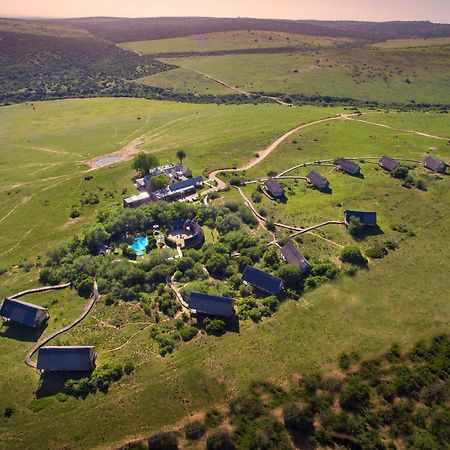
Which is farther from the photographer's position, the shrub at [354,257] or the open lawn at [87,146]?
the open lawn at [87,146]

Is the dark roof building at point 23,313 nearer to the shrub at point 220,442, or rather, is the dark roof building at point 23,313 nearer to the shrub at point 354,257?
the shrub at point 220,442

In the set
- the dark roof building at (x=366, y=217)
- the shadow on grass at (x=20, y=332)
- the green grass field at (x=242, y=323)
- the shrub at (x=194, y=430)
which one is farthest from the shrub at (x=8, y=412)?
the dark roof building at (x=366, y=217)

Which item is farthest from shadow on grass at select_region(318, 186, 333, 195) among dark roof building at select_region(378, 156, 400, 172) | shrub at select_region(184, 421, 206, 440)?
shrub at select_region(184, 421, 206, 440)

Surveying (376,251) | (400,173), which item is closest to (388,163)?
(400,173)

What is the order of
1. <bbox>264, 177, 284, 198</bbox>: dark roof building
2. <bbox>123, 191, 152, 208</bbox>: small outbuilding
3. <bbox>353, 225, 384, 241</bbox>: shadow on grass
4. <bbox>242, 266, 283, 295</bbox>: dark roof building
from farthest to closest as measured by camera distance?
<bbox>264, 177, 284, 198</bbox>: dark roof building < <bbox>123, 191, 152, 208</bbox>: small outbuilding < <bbox>353, 225, 384, 241</bbox>: shadow on grass < <bbox>242, 266, 283, 295</bbox>: dark roof building

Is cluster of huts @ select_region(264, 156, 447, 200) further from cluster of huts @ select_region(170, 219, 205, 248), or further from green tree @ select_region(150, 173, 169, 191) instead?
green tree @ select_region(150, 173, 169, 191)

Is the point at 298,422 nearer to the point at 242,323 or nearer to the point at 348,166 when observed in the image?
the point at 242,323

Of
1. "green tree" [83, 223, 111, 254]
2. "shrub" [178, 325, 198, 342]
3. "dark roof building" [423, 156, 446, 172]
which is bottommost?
"shrub" [178, 325, 198, 342]
